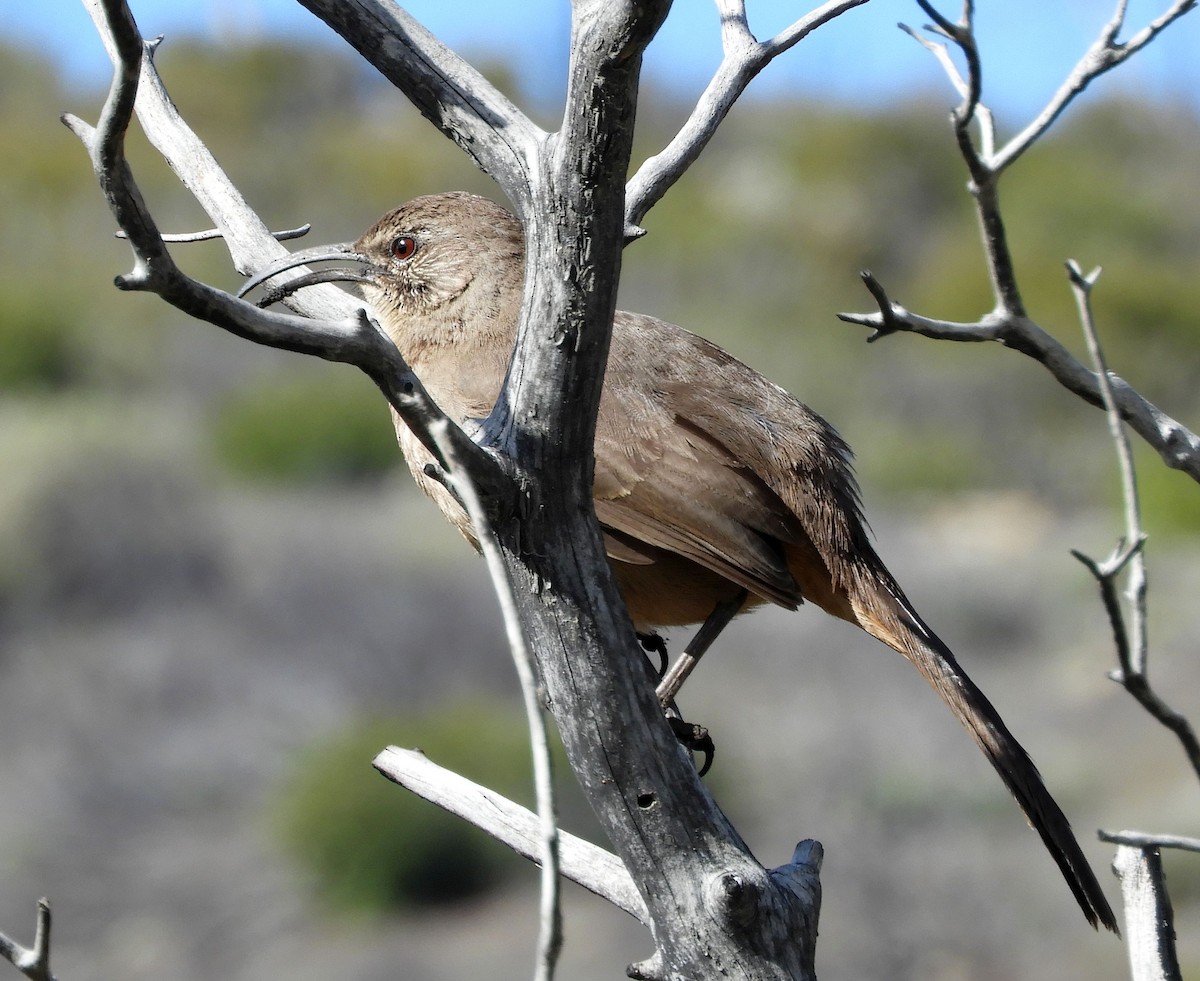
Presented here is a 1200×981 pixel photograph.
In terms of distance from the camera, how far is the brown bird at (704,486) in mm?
4125

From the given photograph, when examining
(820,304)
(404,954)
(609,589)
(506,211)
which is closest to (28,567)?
(404,954)

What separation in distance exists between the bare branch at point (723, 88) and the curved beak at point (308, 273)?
92 centimetres

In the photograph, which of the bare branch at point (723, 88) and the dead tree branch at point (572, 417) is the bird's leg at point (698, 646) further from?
the bare branch at point (723, 88)

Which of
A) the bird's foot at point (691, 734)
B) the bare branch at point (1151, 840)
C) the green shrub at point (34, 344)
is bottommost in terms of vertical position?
the bare branch at point (1151, 840)

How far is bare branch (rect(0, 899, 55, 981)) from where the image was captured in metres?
2.33

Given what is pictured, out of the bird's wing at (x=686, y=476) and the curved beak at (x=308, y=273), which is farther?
the bird's wing at (x=686, y=476)

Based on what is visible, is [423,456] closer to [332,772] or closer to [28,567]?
[332,772]

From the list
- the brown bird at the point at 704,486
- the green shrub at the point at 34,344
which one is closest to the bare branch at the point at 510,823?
the brown bird at the point at 704,486

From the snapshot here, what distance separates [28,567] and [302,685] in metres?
4.31

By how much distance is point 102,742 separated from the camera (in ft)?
46.1

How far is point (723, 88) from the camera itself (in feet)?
11.0

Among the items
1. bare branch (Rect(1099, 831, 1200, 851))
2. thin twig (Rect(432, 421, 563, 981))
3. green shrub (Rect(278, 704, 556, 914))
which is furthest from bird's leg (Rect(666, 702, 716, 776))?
green shrub (Rect(278, 704, 556, 914))

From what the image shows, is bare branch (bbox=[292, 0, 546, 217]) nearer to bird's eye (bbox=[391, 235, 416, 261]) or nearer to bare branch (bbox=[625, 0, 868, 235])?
bare branch (bbox=[625, 0, 868, 235])

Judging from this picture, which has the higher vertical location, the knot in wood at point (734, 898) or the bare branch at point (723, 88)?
the bare branch at point (723, 88)
